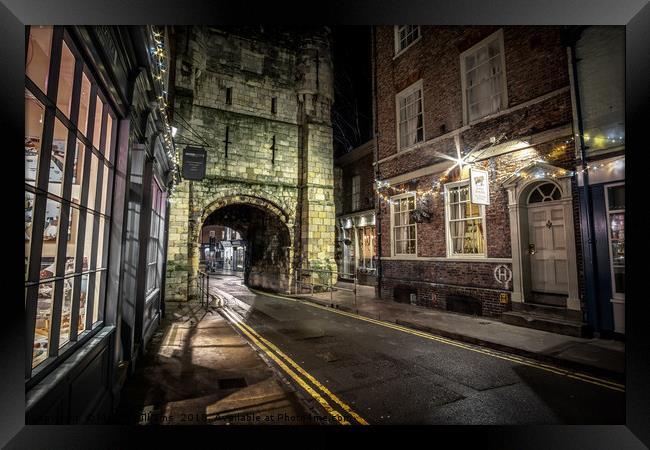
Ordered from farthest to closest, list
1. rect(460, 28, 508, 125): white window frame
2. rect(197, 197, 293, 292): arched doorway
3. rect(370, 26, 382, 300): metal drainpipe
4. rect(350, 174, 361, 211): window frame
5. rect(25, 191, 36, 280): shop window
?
rect(350, 174, 361, 211): window frame < rect(197, 197, 293, 292): arched doorway < rect(370, 26, 382, 300): metal drainpipe < rect(460, 28, 508, 125): white window frame < rect(25, 191, 36, 280): shop window

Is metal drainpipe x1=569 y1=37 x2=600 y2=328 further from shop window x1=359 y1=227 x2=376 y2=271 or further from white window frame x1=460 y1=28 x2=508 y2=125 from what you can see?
shop window x1=359 y1=227 x2=376 y2=271

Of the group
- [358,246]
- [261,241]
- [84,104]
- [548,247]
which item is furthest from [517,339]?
[261,241]

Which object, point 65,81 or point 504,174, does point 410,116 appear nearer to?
point 504,174

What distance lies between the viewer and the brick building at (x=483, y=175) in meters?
7.46

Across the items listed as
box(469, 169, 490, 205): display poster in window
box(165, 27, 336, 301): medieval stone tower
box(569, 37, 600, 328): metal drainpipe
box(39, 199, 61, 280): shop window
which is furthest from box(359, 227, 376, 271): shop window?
box(39, 199, 61, 280): shop window

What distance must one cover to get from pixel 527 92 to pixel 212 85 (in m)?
12.9

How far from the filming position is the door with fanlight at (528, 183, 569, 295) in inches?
298

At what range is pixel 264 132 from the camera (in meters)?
16.1

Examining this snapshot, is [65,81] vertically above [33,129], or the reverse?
[65,81]

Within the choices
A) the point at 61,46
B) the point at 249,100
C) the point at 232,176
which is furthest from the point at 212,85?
the point at 61,46

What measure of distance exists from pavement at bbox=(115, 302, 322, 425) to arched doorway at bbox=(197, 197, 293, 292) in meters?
9.36

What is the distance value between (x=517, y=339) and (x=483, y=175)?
13.6 feet

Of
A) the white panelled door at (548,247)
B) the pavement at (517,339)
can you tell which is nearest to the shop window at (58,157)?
the pavement at (517,339)

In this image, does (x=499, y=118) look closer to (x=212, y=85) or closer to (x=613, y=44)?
(x=613, y=44)
